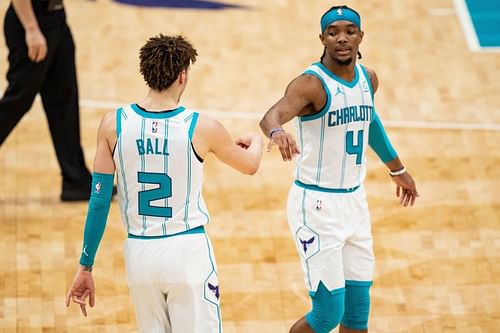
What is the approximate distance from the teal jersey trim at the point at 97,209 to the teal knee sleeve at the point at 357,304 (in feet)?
4.70

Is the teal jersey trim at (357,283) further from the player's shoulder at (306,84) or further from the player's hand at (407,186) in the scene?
the player's shoulder at (306,84)

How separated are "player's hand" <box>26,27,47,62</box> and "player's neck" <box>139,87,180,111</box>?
2707 mm

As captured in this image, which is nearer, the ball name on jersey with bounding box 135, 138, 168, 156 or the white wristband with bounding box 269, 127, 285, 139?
the ball name on jersey with bounding box 135, 138, 168, 156

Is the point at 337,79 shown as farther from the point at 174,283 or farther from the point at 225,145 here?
the point at 174,283

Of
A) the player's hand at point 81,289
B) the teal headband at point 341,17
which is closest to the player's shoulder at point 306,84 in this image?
the teal headband at point 341,17

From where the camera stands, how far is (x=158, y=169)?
4.78m

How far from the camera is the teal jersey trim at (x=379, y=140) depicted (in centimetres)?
585

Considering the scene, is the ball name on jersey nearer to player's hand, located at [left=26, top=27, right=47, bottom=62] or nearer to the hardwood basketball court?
the hardwood basketball court

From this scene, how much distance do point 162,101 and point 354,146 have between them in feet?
3.95

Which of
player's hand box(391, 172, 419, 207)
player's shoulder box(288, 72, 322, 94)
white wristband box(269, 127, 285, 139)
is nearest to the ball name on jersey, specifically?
white wristband box(269, 127, 285, 139)

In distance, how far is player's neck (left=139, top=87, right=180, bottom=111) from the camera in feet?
15.7

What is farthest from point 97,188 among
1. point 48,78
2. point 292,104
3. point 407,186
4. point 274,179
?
point 274,179

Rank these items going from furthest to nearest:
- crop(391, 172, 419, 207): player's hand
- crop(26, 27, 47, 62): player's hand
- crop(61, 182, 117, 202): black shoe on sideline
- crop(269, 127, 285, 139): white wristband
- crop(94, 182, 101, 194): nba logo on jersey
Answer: crop(61, 182, 117, 202): black shoe on sideline, crop(26, 27, 47, 62): player's hand, crop(391, 172, 419, 207): player's hand, crop(269, 127, 285, 139): white wristband, crop(94, 182, 101, 194): nba logo on jersey

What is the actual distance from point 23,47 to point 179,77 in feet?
9.77
